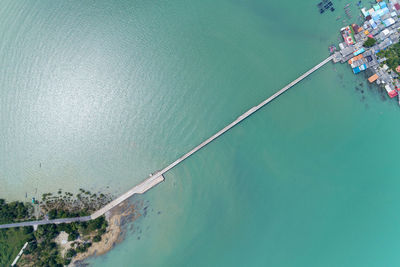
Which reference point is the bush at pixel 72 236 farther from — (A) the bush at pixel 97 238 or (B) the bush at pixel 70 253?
(A) the bush at pixel 97 238

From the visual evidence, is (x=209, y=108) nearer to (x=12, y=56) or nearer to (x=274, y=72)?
(x=274, y=72)

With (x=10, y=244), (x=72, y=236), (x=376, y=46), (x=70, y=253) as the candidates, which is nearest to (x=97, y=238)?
(x=72, y=236)

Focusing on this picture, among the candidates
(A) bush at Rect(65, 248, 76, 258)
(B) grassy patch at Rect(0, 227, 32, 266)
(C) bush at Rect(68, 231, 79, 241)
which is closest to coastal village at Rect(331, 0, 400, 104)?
(C) bush at Rect(68, 231, 79, 241)

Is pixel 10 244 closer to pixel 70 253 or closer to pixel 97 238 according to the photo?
pixel 70 253

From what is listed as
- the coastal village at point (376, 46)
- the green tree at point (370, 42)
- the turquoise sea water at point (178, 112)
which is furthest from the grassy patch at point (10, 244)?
the green tree at point (370, 42)

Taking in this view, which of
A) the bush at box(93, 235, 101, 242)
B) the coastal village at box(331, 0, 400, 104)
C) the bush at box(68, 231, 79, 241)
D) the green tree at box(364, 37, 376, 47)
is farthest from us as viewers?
the coastal village at box(331, 0, 400, 104)

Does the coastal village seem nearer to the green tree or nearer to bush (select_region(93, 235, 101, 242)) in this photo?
the green tree

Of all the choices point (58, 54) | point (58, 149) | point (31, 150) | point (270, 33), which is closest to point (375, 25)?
point (270, 33)

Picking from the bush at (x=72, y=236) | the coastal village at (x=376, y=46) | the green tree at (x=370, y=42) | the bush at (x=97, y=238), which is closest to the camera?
the bush at (x=72, y=236)
